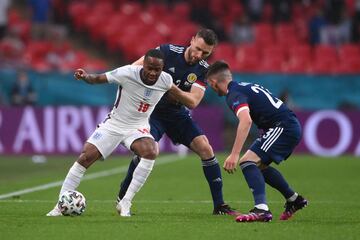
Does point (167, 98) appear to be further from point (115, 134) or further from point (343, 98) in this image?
point (343, 98)

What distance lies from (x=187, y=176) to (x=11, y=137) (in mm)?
7085

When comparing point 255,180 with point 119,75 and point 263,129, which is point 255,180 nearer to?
point 263,129

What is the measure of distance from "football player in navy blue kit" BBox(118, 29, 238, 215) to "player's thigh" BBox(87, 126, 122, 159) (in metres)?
0.77

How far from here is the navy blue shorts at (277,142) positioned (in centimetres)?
1013

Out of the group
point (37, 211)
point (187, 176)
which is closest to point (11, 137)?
point (187, 176)

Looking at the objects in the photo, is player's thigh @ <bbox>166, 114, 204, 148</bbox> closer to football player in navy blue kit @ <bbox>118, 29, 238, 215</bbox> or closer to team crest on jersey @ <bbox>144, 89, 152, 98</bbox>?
football player in navy blue kit @ <bbox>118, 29, 238, 215</bbox>

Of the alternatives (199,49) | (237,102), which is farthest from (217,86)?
(199,49)

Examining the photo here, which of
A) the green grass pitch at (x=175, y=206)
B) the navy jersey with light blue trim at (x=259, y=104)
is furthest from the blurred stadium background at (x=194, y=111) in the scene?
the navy jersey with light blue trim at (x=259, y=104)

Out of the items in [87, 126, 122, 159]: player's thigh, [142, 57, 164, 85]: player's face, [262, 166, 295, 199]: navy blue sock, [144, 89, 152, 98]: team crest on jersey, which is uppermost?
[142, 57, 164, 85]: player's face

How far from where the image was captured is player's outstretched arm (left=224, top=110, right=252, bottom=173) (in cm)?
945

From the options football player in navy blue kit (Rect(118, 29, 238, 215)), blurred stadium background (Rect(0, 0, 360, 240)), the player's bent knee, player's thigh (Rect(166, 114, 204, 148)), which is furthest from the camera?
player's thigh (Rect(166, 114, 204, 148))

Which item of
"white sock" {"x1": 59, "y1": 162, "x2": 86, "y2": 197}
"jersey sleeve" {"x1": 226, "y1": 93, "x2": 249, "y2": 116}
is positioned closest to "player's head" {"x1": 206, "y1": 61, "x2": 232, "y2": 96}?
"jersey sleeve" {"x1": 226, "y1": 93, "x2": 249, "y2": 116}

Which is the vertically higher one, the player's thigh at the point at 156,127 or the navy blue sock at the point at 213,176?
the player's thigh at the point at 156,127

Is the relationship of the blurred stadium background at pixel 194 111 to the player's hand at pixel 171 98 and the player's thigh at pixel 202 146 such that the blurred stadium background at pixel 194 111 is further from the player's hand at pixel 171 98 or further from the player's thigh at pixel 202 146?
the player's hand at pixel 171 98
